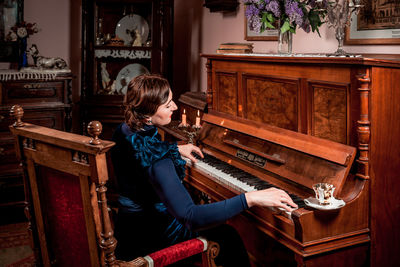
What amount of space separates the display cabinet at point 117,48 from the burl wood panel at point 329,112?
2394 millimetres

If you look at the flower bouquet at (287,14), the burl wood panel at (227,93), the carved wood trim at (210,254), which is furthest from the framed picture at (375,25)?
the carved wood trim at (210,254)

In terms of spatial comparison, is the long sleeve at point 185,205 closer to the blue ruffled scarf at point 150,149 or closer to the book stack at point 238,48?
the blue ruffled scarf at point 150,149

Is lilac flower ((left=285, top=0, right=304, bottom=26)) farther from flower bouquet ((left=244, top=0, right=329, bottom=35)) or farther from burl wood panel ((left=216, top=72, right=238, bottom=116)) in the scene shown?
burl wood panel ((left=216, top=72, right=238, bottom=116))

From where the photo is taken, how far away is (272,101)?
239 centimetres

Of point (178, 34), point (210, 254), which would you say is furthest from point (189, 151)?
point (178, 34)

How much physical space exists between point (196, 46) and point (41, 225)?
319 centimetres

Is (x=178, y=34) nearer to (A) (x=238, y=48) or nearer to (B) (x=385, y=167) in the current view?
(A) (x=238, y=48)

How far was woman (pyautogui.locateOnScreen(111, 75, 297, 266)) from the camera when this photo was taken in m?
1.79

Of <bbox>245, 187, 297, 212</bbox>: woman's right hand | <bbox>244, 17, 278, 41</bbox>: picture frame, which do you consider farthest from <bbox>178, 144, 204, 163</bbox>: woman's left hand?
<bbox>244, 17, 278, 41</bbox>: picture frame

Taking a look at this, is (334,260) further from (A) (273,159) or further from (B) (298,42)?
(B) (298,42)

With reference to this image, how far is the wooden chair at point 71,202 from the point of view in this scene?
1531 mm

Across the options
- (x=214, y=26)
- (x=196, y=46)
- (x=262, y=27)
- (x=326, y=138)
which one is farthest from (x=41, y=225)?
(x=196, y=46)

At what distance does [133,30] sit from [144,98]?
8.56 feet

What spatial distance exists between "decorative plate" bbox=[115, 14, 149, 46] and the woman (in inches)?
97.7
